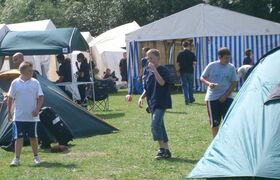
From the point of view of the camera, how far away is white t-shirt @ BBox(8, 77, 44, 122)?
9.62 metres

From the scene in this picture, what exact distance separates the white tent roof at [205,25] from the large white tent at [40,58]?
356 centimetres

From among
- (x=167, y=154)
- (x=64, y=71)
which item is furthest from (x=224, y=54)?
(x=64, y=71)

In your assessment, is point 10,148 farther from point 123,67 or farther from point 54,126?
point 123,67

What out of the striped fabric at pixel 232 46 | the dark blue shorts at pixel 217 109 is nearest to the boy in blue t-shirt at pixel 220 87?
the dark blue shorts at pixel 217 109

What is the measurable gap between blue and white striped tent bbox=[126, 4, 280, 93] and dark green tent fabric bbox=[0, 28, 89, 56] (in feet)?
28.0

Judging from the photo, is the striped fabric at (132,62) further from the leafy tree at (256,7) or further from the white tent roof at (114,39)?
the leafy tree at (256,7)

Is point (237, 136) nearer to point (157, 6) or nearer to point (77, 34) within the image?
point (77, 34)

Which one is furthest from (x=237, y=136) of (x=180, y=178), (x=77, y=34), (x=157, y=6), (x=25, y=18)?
(x=25, y=18)

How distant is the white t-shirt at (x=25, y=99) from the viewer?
962 cm

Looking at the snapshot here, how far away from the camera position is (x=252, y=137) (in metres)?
7.27

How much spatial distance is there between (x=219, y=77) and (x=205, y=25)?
14.4 metres

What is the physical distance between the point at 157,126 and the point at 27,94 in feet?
6.56

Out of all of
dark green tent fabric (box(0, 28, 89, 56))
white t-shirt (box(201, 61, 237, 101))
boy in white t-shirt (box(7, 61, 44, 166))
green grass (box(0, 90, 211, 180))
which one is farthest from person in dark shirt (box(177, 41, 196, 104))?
boy in white t-shirt (box(7, 61, 44, 166))

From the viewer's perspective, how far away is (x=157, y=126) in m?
9.62
